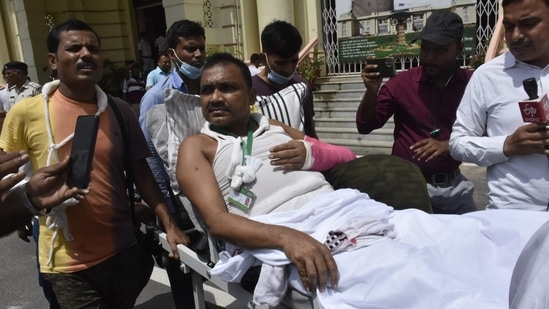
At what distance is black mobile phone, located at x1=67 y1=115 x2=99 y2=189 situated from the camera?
5.01 ft

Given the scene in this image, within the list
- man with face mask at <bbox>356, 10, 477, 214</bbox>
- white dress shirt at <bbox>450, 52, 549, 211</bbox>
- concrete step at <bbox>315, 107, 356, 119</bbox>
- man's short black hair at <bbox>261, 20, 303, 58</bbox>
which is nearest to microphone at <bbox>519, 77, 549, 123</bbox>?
white dress shirt at <bbox>450, 52, 549, 211</bbox>

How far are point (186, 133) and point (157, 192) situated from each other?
34 cm

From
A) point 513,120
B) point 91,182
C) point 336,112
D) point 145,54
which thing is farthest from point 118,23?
point 513,120

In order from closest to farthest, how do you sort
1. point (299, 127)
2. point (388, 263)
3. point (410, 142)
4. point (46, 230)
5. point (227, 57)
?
1. point (388, 263)
2. point (46, 230)
3. point (227, 57)
4. point (410, 142)
5. point (299, 127)

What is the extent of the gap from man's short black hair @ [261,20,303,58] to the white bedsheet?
1431 mm

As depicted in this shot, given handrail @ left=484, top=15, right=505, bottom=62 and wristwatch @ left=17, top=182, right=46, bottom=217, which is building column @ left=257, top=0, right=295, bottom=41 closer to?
handrail @ left=484, top=15, right=505, bottom=62

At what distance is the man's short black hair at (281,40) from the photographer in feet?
9.86

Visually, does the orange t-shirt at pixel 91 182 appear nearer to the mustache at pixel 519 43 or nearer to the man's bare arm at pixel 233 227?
the man's bare arm at pixel 233 227

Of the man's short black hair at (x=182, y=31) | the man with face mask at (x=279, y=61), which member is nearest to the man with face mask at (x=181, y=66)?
the man's short black hair at (x=182, y=31)

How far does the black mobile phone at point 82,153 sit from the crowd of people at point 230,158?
4 cm

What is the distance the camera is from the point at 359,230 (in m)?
1.69

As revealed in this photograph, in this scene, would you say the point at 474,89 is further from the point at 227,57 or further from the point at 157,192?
the point at 157,192

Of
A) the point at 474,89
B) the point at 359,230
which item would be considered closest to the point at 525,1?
the point at 474,89

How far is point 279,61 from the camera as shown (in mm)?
3045
